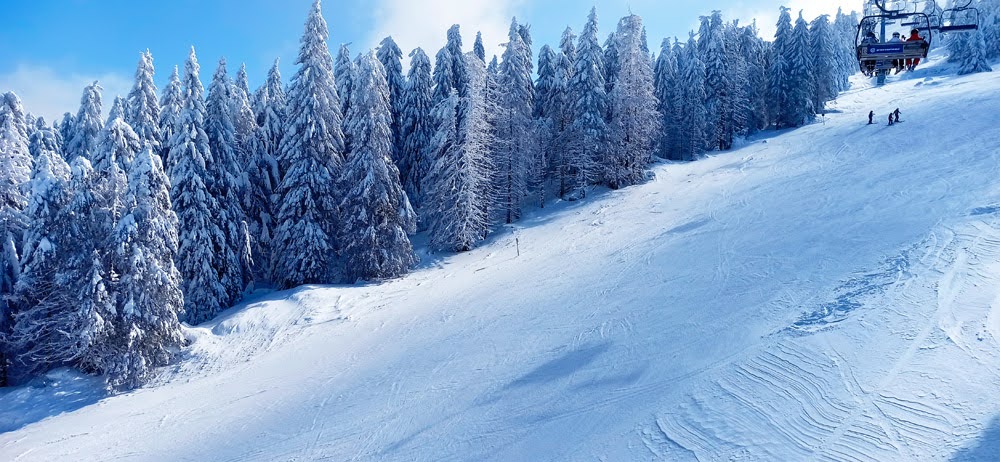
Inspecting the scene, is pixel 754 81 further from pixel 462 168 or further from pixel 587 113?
pixel 462 168

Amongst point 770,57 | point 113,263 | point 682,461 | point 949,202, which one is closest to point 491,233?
point 113,263

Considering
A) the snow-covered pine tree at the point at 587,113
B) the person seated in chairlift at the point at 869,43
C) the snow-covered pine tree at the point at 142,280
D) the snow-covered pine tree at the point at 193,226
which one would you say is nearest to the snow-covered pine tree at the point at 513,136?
the snow-covered pine tree at the point at 587,113

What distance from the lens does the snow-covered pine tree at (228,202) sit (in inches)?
1081

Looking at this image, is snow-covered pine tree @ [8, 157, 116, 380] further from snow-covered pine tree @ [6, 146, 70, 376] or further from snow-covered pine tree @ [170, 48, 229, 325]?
snow-covered pine tree @ [170, 48, 229, 325]

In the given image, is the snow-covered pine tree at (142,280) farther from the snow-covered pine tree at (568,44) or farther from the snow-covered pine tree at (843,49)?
the snow-covered pine tree at (843,49)

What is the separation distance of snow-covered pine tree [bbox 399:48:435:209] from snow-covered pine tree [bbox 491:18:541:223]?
5798 mm

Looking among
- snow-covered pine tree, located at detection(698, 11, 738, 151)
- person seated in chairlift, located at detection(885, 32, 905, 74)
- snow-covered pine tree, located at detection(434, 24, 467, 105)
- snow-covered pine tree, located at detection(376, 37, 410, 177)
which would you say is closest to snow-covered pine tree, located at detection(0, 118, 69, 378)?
snow-covered pine tree, located at detection(376, 37, 410, 177)

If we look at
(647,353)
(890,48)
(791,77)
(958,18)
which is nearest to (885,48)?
(890,48)

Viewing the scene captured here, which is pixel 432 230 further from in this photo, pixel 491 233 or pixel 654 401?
pixel 654 401

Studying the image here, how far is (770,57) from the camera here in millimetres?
62656

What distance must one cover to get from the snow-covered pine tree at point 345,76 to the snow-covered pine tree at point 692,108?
110ft

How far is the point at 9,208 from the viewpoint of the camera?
20453 mm

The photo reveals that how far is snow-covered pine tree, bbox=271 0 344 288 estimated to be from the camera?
28.0 m

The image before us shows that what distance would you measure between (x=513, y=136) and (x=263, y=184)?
1751 cm
